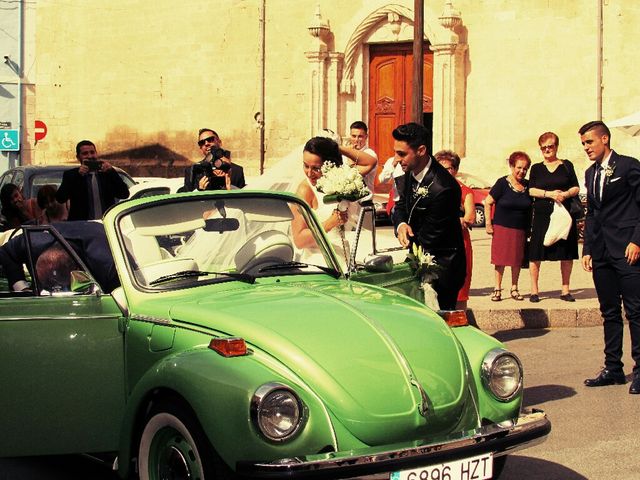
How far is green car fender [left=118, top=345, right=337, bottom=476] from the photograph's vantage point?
506 cm

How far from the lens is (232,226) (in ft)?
21.4

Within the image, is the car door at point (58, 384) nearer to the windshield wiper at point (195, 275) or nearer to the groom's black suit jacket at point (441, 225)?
the windshield wiper at point (195, 275)

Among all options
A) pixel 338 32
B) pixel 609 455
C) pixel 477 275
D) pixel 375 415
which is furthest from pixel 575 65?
pixel 375 415

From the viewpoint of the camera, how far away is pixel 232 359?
17.4 ft

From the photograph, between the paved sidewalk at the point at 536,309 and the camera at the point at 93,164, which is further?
the paved sidewalk at the point at 536,309

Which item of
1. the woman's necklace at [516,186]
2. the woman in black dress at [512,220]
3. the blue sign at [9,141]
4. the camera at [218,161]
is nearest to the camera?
the camera at [218,161]

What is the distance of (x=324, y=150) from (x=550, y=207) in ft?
19.2

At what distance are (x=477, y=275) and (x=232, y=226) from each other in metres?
10.9

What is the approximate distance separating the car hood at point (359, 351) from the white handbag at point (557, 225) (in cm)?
833

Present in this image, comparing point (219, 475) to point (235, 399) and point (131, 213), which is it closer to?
point (235, 399)

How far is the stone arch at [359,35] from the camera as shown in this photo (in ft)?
109

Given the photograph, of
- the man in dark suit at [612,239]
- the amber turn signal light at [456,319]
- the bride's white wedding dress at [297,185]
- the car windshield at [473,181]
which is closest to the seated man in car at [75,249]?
the amber turn signal light at [456,319]

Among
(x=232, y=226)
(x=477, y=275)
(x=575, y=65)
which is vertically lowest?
(x=477, y=275)

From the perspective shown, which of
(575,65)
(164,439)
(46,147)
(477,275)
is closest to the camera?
(164,439)
